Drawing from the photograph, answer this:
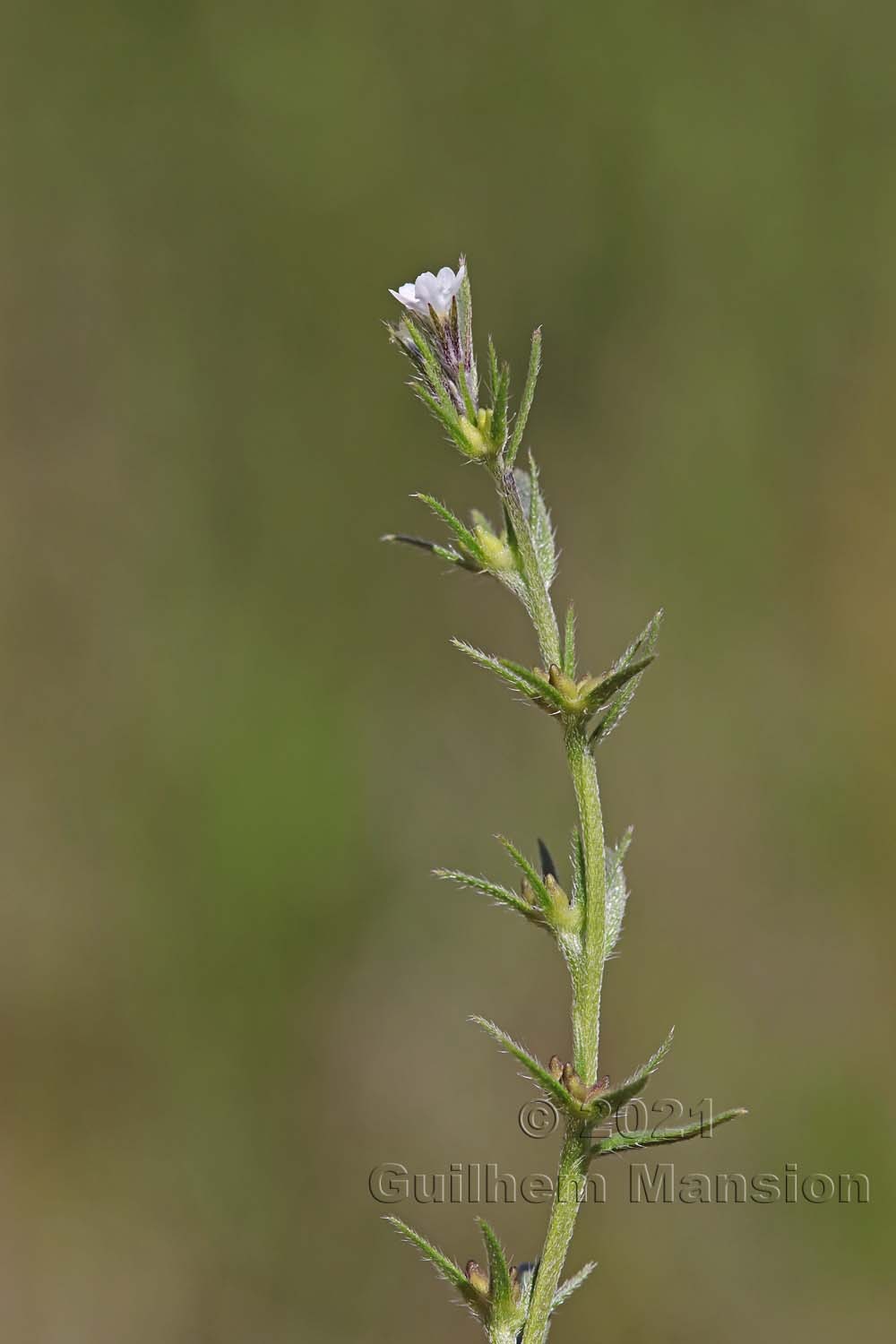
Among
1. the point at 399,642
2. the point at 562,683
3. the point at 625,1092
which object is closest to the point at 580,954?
the point at 625,1092

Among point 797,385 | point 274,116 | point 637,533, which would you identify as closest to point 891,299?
point 797,385

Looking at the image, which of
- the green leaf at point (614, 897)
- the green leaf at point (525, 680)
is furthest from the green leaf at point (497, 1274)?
the green leaf at point (525, 680)

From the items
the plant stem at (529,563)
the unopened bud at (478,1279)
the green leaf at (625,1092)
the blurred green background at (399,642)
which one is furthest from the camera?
the blurred green background at (399,642)

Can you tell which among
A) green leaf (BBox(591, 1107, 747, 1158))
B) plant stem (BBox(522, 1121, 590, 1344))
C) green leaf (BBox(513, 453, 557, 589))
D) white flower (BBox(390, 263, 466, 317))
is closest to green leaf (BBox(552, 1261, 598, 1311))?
plant stem (BBox(522, 1121, 590, 1344))

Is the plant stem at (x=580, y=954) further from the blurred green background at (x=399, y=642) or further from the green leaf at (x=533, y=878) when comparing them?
the blurred green background at (x=399, y=642)

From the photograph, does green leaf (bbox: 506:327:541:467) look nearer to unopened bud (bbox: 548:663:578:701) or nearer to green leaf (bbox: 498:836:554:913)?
unopened bud (bbox: 548:663:578:701)

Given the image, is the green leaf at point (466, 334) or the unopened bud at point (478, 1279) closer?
the unopened bud at point (478, 1279)
